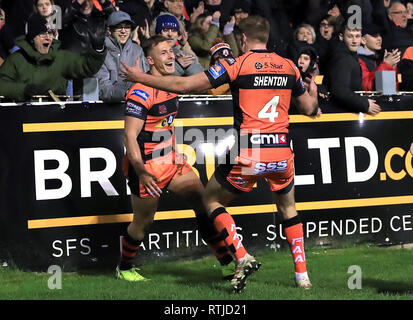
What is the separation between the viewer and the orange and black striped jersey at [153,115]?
9.02 meters

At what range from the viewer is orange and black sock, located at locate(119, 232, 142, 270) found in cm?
947

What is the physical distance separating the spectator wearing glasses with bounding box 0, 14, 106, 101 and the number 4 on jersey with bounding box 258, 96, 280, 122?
253cm

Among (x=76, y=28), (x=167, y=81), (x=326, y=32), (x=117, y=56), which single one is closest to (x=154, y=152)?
(x=167, y=81)

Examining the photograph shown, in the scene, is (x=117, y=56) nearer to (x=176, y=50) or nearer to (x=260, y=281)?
(x=176, y=50)

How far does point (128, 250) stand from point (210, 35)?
4.85 meters

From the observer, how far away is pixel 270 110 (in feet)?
27.8

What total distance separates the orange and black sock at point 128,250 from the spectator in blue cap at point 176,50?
262 centimetres

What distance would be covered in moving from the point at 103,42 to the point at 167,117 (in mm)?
1462

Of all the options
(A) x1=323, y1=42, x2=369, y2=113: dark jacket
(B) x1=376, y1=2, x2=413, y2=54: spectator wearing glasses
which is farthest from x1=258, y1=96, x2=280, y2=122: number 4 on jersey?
(B) x1=376, y1=2, x2=413, y2=54: spectator wearing glasses

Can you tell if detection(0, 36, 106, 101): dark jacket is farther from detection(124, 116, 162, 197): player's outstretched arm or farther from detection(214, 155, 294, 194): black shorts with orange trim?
detection(214, 155, 294, 194): black shorts with orange trim

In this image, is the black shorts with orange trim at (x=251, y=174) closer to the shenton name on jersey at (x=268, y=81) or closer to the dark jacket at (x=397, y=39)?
the shenton name on jersey at (x=268, y=81)

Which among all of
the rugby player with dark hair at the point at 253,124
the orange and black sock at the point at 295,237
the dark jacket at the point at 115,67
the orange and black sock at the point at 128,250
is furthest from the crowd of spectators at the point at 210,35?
the orange and black sock at the point at 295,237

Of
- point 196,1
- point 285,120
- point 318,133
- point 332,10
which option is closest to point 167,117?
point 285,120

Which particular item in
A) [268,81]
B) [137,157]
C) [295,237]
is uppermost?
[268,81]
